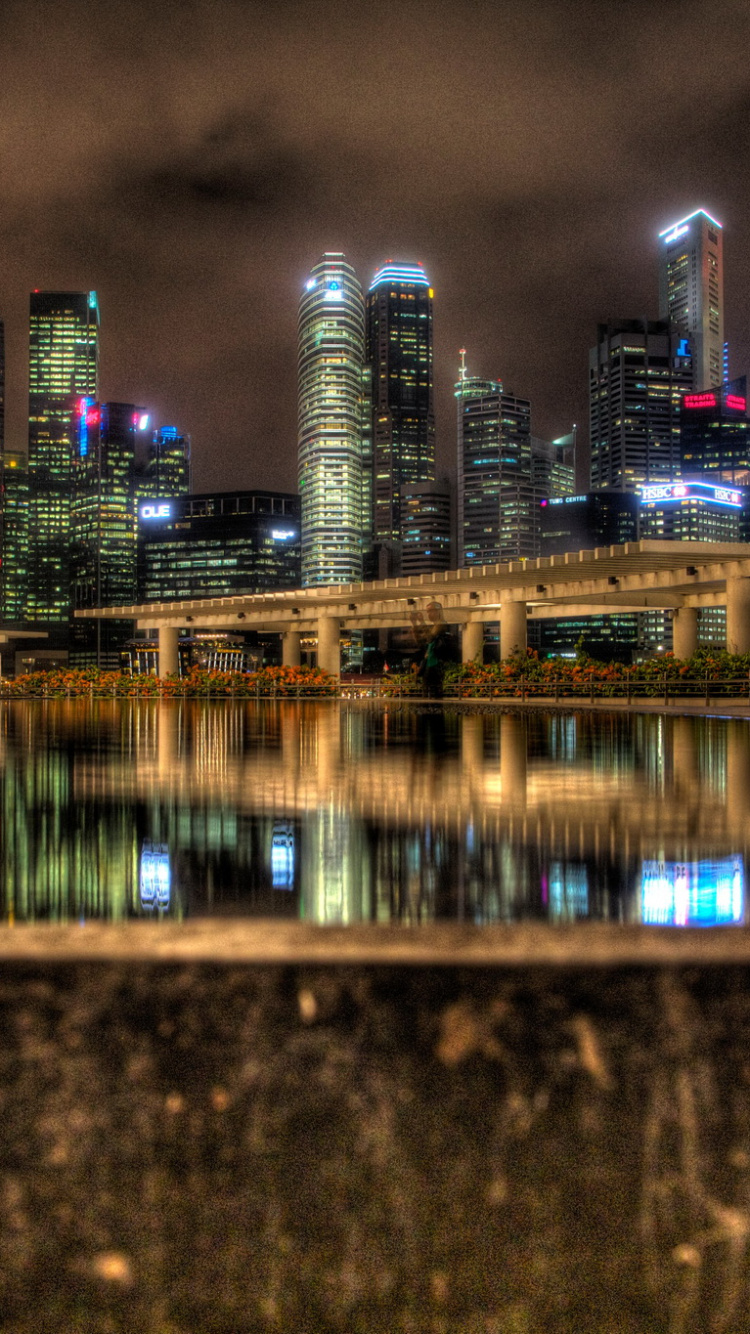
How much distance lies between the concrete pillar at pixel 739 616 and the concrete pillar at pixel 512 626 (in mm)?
12446

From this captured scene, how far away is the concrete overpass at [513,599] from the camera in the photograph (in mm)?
41125

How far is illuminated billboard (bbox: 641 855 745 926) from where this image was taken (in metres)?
2.84

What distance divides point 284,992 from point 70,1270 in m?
0.80

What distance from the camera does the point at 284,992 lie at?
228cm

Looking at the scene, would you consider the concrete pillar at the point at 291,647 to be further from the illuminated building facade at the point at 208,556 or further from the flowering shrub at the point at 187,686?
the illuminated building facade at the point at 208,556

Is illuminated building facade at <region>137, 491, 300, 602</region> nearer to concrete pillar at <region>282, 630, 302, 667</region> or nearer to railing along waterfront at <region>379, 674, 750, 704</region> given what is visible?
concrete pillar at <region>282, 630, 302, 667</region>

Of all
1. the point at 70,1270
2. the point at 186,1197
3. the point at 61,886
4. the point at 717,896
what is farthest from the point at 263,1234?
the point at 717,896

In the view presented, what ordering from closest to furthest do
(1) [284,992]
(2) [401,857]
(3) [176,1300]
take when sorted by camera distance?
(3) [176,1300]
(1) [284,992]
(2) [401,857]

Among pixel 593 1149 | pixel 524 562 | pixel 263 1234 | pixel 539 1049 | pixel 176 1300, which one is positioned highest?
pixel 524 562

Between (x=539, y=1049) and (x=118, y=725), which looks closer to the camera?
(x=539, y=1049)

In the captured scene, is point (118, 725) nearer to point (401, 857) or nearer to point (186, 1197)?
point (401, 857)

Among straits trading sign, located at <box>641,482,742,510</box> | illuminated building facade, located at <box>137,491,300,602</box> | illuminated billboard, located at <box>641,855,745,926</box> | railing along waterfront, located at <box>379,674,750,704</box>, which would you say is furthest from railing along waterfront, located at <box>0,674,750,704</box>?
illuminated building facade, located at <box>137,491,300,602</box>

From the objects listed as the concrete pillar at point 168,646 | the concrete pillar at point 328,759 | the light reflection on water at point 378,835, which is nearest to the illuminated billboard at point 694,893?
the light reflection on water at point 378,835

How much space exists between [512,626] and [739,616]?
1350cm
